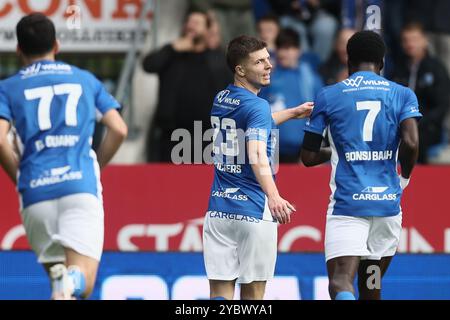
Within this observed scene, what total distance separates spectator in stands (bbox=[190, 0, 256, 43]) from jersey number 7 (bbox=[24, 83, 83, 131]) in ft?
19.2

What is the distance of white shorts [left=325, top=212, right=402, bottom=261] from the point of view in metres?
7.79

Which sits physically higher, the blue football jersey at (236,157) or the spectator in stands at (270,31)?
the spectator in stands at (270,31)

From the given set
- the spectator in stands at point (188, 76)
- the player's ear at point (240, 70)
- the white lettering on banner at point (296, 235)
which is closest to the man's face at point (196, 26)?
the spectator in stands at point (188, 76)

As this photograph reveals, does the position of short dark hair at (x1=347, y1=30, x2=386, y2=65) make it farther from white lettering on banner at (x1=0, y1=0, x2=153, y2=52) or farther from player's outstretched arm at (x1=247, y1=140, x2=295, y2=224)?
white lettering on banner at (x1=0, y1=0, x2=153, y2=52)

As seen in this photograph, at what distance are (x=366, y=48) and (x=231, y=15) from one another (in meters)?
5.43

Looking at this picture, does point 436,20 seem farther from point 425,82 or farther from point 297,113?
point 297,113

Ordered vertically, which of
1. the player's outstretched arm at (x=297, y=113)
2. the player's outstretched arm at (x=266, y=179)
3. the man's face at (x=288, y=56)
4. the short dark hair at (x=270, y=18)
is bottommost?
the player's outstretched arm at (x=266, y=179)

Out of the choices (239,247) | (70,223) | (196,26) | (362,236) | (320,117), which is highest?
(196,26)

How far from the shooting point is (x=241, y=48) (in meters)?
8.01

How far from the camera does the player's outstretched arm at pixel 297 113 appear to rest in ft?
27.1

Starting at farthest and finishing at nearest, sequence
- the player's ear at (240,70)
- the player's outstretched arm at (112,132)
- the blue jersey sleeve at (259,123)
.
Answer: the player's ear at (240,70)
the blue jersey sleeve at (259,123)
the player's outstretched arm at (112,132)

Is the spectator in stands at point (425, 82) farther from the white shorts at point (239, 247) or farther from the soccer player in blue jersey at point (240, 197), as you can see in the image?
the white shorts at point (239, 247)

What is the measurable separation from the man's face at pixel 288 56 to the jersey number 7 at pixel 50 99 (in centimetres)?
512

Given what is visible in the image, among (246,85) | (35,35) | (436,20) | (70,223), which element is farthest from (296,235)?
(35,35)
